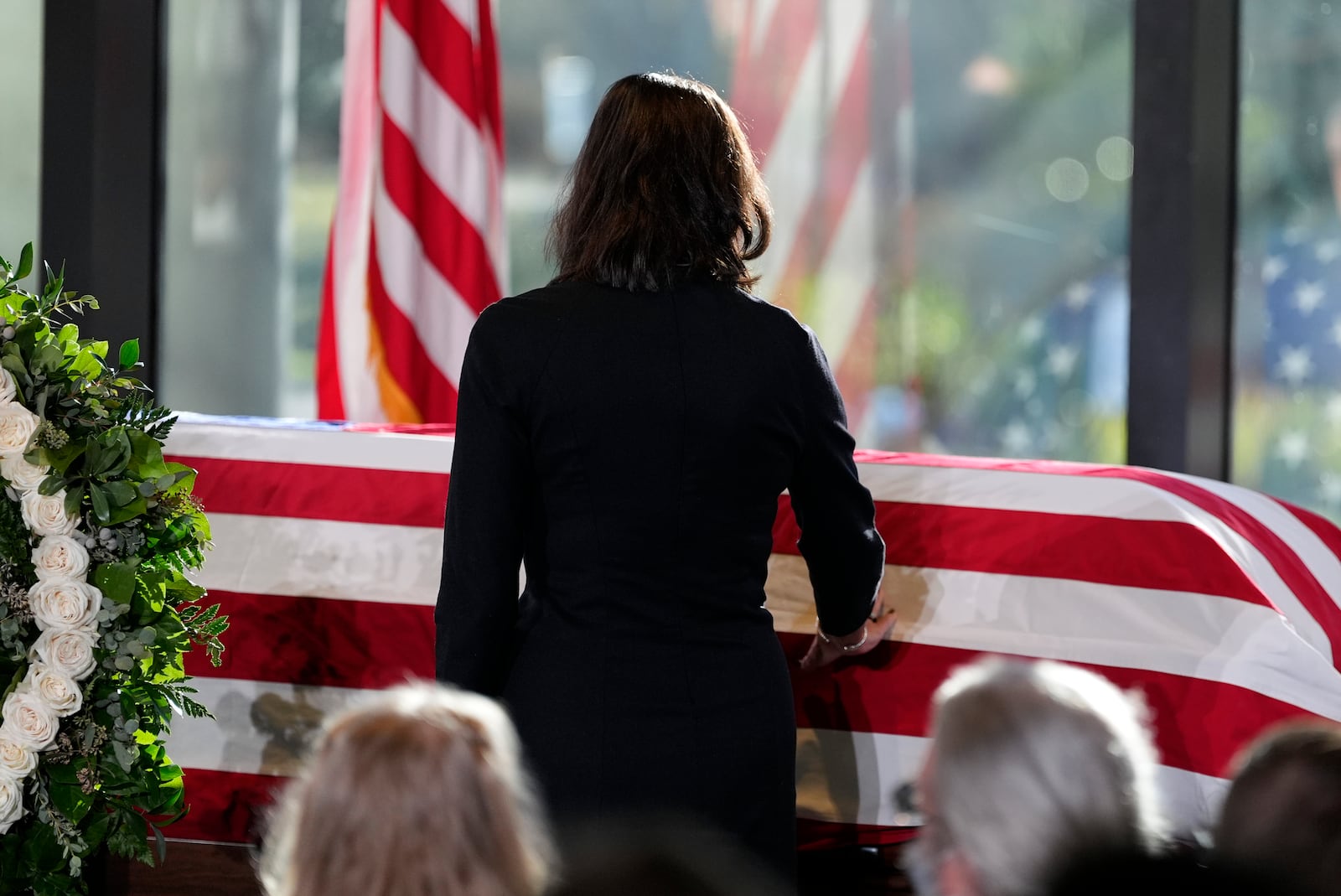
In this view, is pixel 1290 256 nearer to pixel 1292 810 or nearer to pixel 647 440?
pixel 647 440

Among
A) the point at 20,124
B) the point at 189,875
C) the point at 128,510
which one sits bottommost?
the point at 189,875

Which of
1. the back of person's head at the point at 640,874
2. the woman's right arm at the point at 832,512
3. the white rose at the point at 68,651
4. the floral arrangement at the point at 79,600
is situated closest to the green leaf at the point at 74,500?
the floral arrangement at the point at 79,600

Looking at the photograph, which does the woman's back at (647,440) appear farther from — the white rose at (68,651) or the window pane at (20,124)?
the window pane at (20,124)

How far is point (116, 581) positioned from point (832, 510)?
0.84m

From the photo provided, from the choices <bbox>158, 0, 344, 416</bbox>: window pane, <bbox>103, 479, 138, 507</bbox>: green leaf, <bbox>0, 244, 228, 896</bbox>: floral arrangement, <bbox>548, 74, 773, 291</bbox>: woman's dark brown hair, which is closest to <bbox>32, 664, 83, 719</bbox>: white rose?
<bbox>0, 244, 228, 896</bbox>: floral arrangement

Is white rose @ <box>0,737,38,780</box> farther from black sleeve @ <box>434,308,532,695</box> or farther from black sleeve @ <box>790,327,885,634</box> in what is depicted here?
black sleeve @ <box>790,327,885,634</box>

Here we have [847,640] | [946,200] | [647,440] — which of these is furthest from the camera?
[946,200]

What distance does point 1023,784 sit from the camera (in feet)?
2.81

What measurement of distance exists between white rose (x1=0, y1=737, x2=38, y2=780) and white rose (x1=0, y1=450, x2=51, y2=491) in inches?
11.6

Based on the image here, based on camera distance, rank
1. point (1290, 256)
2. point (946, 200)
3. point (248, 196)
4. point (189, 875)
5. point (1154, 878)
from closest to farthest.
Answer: point (1154, 878) → point (189, 875) → point (1290, 256) → point (946, 200) → point (248, 196)

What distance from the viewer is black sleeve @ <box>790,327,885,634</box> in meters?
1.35

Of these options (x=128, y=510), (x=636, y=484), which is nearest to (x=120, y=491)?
(x=128, y=510)

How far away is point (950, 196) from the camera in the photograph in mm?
2988

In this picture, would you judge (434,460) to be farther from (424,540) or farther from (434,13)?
(434,13)
